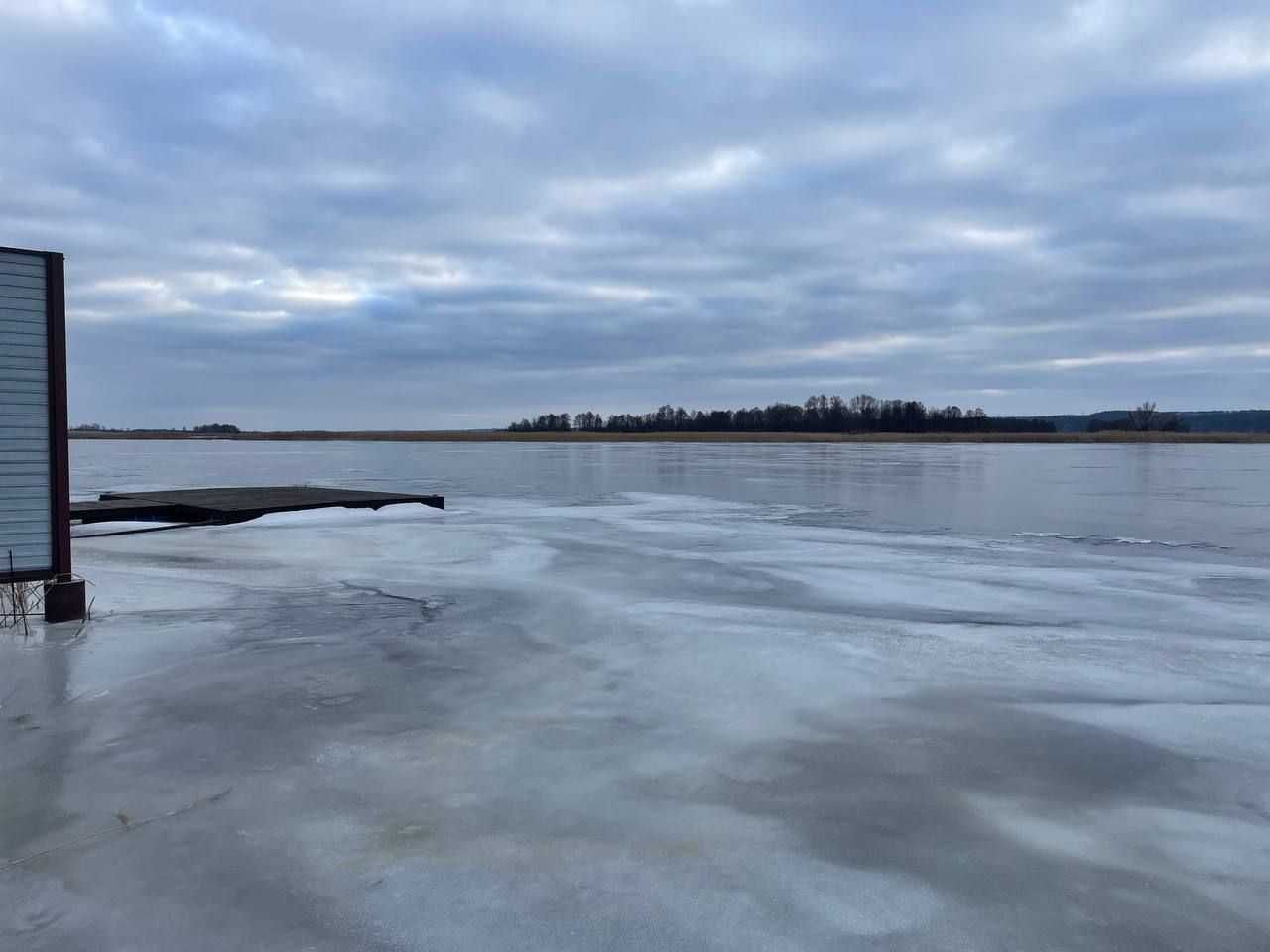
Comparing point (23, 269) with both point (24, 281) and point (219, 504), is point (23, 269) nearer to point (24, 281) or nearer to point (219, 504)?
point (24, 281)

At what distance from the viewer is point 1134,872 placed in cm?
296

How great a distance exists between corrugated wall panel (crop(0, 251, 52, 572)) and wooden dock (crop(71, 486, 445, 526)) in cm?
690

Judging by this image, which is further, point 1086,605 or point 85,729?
point 1086,605

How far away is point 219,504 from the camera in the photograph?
46.9 feet

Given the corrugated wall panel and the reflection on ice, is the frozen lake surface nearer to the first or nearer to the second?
the reflection on ice

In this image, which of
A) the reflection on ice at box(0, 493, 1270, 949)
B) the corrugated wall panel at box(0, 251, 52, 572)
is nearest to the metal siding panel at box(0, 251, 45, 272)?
the corrugated wall panel at box(0, 251, 52, 572)

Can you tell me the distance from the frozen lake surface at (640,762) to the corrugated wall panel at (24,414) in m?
0.80

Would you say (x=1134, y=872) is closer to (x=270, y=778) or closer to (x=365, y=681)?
(x=270, y=778)

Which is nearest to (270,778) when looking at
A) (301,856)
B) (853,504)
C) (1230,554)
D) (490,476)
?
(301,856)

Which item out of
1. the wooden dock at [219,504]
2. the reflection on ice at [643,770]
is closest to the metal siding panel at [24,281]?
the reflection on ice at [643,770]

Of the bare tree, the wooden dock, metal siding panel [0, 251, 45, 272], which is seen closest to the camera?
metal siding panel [0, 251, 45, 272]

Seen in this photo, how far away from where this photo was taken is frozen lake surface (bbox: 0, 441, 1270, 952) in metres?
2.70

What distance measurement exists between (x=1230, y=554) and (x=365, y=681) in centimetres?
997

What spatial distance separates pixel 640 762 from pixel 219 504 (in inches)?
488
